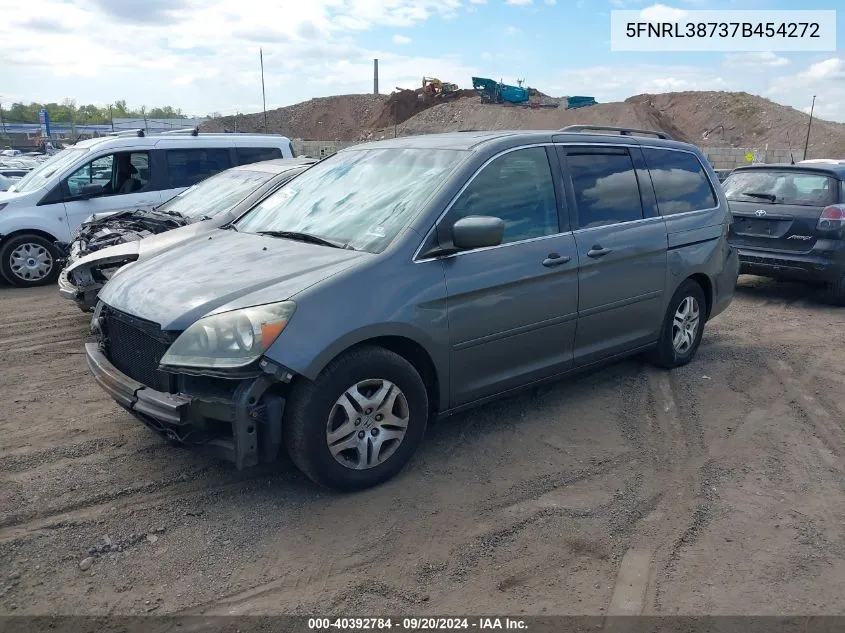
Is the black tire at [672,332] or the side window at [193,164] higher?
the side window at [193,164]

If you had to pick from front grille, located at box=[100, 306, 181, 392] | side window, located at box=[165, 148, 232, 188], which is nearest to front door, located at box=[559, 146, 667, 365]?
front grille, located at box=[100, 306, 181, 392]

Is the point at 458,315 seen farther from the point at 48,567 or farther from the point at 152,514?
the point at 48,567

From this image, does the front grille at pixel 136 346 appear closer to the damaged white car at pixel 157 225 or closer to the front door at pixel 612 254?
the damaged white car at pixel 157 225

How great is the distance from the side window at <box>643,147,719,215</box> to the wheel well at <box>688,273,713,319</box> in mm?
559

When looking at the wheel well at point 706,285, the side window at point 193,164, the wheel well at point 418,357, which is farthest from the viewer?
the side window at point 193,164

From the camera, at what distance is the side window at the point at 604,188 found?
474cm

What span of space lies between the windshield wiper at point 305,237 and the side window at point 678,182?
9.01ft

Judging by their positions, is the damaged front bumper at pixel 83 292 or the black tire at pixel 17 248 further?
the black tire at pixel 17 248

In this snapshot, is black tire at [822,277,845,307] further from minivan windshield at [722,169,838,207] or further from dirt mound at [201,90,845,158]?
dirt mound at [201,90,845,158]

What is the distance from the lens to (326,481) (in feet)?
11.7

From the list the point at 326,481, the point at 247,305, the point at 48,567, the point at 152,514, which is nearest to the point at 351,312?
the point at 247,305

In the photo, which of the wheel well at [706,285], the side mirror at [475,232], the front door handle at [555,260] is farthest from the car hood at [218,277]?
the wheel well at [706,285]

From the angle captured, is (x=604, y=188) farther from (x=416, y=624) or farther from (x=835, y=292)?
(x=835, y=292)

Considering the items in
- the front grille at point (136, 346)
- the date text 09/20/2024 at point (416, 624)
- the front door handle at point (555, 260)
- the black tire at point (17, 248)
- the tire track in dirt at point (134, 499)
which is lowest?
the date text 09/20/2024 at point (416, 624)
